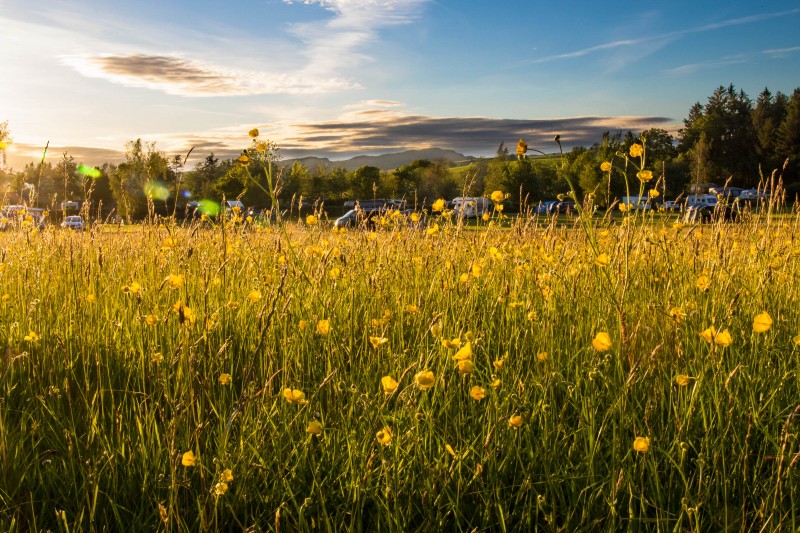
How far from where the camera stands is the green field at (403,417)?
73.7 inches

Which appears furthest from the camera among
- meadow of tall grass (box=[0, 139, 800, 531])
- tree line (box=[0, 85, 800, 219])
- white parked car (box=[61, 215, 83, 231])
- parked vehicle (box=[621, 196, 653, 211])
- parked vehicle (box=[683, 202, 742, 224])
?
tree line (box=[0, 85, 800, 219])

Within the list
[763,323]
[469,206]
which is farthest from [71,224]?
[763,323]

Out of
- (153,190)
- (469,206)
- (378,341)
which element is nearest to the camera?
(378,341)

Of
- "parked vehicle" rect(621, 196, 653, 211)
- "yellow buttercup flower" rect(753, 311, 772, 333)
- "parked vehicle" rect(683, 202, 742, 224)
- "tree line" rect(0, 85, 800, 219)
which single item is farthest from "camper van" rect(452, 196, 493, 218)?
"tree line" rect(0, 85, 800, 219)

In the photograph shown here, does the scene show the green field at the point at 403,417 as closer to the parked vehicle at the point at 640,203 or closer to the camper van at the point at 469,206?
the parked vehicle at the point at 640,203

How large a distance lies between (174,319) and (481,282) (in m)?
1.93

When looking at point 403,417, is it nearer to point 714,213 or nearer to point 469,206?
point 469,206

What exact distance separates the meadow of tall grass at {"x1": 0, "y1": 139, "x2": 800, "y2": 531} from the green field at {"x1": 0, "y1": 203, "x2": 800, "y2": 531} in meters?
0.01

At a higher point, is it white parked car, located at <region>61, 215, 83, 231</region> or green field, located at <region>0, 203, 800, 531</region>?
white parked car, located at <region>61, 215, 83, 231</region>

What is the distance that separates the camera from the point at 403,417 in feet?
7.02

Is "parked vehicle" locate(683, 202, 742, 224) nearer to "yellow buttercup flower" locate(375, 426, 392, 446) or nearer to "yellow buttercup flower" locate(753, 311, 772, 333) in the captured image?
"yellow buttercup flower" locate(753, 311, 772, 333)

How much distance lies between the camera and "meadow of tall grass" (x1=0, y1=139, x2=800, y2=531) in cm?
187

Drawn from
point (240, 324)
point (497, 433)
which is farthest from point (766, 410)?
point (240, 324)

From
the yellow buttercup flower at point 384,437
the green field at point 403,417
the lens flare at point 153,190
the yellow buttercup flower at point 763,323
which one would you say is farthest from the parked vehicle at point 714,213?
the lens flare at point 153,190
